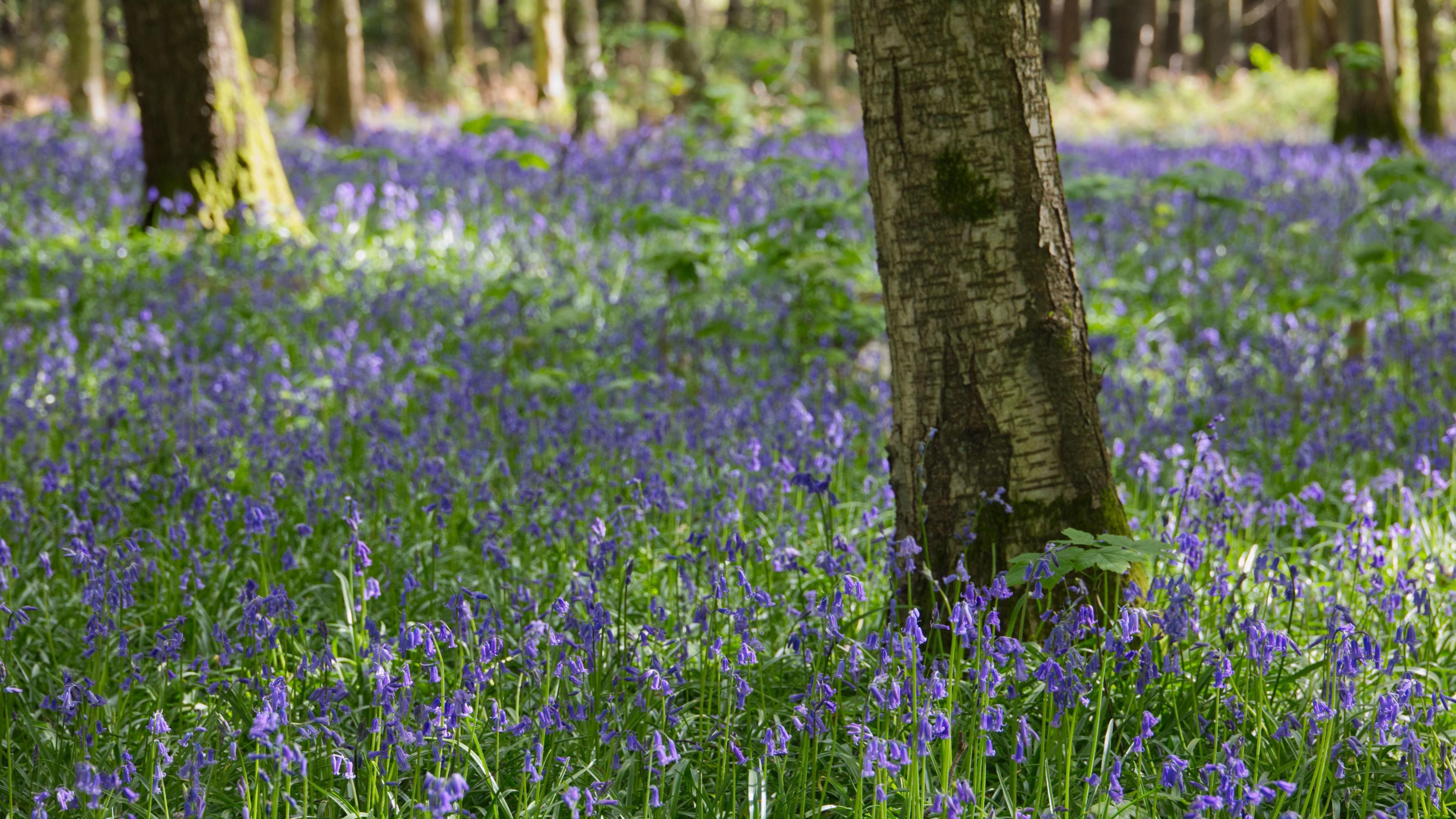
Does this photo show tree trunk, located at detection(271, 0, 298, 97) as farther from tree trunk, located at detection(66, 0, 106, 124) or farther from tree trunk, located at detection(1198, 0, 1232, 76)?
tree trunk, located at detection(1198, 0, 1232, 76)

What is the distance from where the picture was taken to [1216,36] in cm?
3222

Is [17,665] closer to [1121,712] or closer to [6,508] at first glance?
[6,508]

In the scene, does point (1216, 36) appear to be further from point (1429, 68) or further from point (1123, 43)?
point (1429, 68)

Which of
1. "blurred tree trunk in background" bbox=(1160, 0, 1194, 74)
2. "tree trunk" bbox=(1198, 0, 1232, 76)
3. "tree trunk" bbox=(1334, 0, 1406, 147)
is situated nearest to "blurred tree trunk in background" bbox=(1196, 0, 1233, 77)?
"tree trunk" bbox=(1198, 0, 1232, 76)

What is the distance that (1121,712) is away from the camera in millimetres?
2760

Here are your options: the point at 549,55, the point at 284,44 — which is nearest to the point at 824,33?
the point at 549,55

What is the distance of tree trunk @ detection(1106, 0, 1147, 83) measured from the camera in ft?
102

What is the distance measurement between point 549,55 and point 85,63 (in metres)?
6.21

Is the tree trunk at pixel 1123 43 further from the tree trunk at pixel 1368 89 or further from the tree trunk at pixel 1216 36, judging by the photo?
the tree trunk at pixel 1368 89

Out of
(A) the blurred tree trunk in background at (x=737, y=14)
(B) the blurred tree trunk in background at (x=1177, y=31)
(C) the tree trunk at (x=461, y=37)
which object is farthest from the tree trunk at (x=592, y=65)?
(B) the blurred tree trunk in background at (x=1177, y=31)

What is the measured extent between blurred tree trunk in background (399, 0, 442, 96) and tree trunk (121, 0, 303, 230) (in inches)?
517

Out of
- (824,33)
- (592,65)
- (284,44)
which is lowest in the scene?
(592,65)

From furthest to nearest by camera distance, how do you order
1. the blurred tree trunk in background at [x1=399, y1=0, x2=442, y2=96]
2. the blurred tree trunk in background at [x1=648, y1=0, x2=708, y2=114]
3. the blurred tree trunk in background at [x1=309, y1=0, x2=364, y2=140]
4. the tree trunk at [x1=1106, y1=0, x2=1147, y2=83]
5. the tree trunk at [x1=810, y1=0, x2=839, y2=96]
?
1. the tree trunk at [x1=1106, y1=0, x2=1147, y2=83]
2. the blurred tree trunk in background at [x1=399, y1=0, x2=442, y2=96]
3. the tree trunk at [x1=810, y1=0, x2=839, y2=96]
4. the blurred tree trunk in background at [x1=648, y1=0, x2=708, y2=114]
5. the blurred tree trunk in background at [x1=309, y1=0, x2=364, y2=140]

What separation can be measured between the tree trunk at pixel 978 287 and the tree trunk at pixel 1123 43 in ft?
101
